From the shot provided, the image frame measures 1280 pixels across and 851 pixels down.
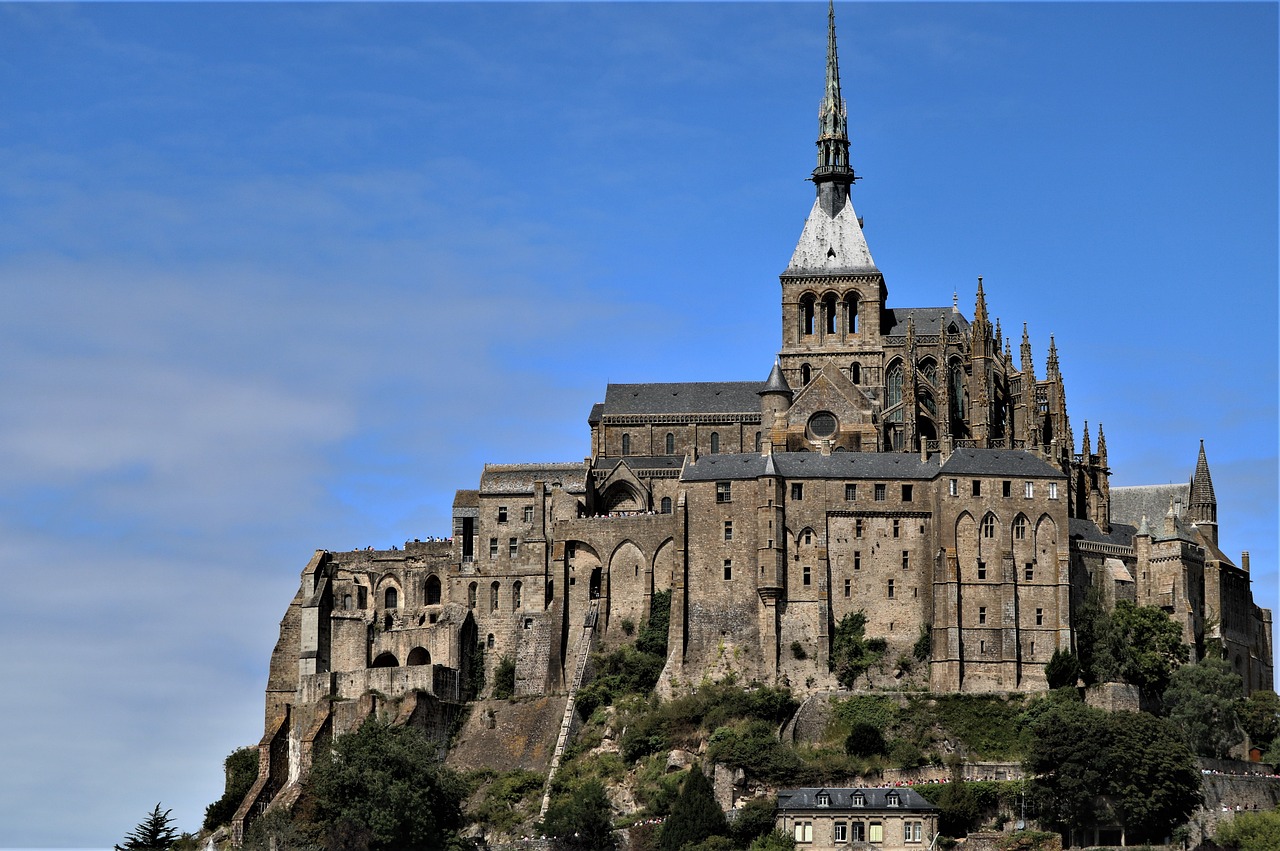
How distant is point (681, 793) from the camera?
106438 mm

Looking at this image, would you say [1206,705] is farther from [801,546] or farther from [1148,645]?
[801,546]

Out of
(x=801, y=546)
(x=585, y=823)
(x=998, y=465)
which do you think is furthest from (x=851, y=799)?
(x=998, y=465)

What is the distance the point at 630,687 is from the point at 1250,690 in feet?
104

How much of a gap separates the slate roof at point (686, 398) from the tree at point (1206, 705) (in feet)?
102

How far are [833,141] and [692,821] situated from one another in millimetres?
53467

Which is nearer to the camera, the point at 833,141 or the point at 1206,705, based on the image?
the point at 1206,705

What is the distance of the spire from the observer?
468 ft

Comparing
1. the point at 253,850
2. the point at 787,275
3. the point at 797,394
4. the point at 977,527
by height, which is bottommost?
the point at 253,850

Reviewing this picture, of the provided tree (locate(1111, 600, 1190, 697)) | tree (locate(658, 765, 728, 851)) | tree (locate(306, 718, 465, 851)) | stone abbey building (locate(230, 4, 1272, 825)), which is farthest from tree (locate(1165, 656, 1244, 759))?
tree (locate(306, 718, 465, 851))

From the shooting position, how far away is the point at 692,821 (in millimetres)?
103562

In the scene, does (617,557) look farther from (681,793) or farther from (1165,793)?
(1165,793)

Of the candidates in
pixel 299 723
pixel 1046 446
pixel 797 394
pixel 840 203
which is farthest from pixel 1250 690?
pixel 299 723

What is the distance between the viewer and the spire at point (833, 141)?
5620 inches

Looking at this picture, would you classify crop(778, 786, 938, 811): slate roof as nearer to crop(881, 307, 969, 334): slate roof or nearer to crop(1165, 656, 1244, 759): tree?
crop(1165, 656, 1244, 759): tree
